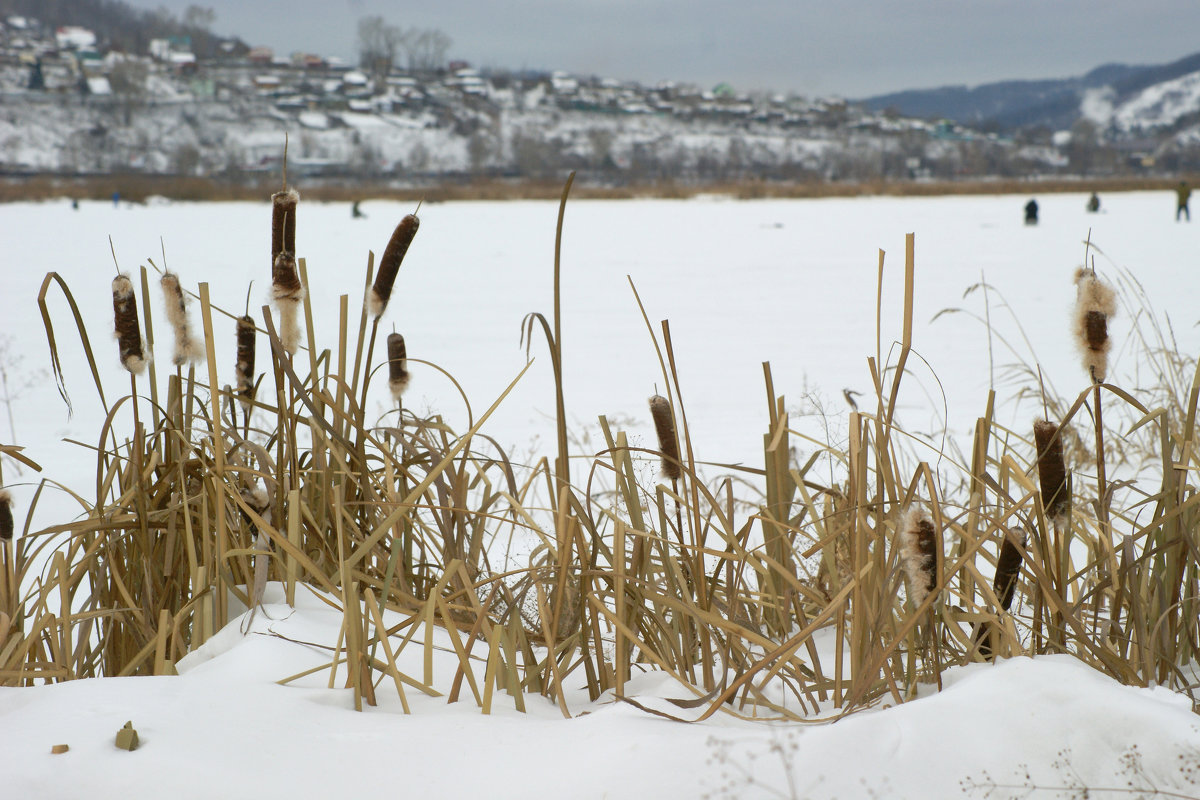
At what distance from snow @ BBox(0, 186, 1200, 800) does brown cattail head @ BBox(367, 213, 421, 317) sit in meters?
0.51

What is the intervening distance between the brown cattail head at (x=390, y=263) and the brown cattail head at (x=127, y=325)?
36 centimetres

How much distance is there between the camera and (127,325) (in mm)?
1354

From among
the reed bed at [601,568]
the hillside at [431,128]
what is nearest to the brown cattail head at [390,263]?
the reed bed at [601,568]

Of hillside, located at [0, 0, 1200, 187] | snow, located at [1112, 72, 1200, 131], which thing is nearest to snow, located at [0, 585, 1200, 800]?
hillside, located at [0, 0, 1200, 187]

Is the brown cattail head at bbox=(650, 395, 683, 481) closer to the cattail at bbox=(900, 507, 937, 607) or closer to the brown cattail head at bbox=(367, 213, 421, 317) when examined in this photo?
the cattail at bbox=(900, 507, 937, 607)

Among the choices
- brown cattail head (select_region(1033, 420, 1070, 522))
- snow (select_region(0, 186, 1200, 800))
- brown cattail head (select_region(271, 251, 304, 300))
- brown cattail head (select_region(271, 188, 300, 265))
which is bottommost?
snow (select_region(0, 186, 1200, 800))

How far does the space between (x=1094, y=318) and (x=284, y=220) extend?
1194 millimetres

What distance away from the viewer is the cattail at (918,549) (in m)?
1.08

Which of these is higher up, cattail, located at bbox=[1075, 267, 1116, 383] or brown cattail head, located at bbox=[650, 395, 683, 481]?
cattail, located at bbox=[1075, 267, 1116, 383]

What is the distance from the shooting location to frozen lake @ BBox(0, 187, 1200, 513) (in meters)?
5.13

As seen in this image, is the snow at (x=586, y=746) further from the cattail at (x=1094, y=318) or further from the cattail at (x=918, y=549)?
the cattail at (x=1094, y=318)

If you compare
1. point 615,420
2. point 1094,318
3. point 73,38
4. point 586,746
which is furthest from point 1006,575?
point 73,38

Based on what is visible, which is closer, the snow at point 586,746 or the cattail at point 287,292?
the snow at point 586,746

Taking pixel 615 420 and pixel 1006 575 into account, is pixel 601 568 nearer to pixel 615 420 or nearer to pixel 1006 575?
pixel 1006 575
